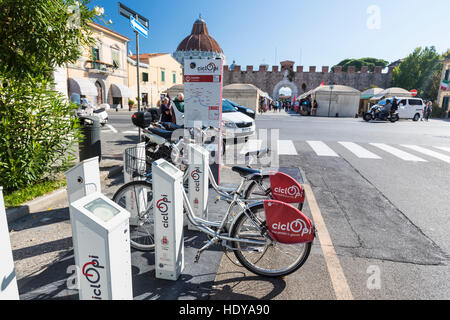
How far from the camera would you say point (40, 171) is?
4.57 metres

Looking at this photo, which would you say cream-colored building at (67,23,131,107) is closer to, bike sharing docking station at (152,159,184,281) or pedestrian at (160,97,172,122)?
pedestrian at (160,97,172,122)

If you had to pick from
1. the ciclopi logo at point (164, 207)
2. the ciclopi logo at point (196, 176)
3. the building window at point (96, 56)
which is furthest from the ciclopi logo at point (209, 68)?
the building window at point (96, 56)

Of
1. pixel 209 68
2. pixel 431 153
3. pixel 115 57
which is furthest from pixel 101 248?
pixel 115 57

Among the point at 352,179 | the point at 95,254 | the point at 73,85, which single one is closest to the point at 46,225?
the point at 95,254

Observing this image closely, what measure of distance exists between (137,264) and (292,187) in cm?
198

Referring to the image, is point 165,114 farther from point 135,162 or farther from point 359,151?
point 359,151

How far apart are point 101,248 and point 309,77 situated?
184 ft

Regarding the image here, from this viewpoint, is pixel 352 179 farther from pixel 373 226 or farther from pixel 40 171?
pixel 40 171

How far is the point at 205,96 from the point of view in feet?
16.9

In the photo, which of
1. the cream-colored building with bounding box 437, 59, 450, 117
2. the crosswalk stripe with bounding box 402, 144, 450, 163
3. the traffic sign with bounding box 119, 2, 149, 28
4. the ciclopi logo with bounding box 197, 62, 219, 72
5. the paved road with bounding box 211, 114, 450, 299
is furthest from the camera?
the cream-colored building with bounding box 437, 59, 450, 117

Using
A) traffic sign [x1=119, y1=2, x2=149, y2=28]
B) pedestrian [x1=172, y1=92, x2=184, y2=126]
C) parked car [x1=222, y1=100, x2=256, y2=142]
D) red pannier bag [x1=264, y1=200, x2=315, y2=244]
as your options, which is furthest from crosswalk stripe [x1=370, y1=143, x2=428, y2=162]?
traffic sign [x1=119, y1=2, x2=149, y2=28]

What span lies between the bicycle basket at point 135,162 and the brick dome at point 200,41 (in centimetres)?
6178

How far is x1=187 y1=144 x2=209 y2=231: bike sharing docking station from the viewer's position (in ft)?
11.9

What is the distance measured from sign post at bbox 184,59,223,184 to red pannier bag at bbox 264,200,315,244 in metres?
2.52
